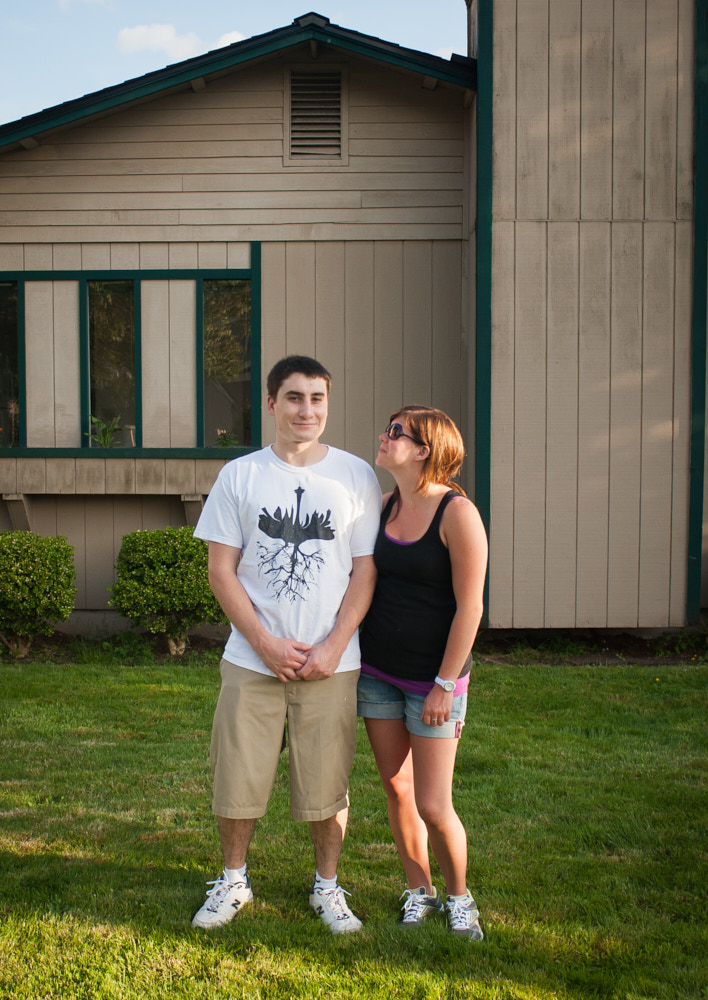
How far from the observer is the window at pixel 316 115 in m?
7.34

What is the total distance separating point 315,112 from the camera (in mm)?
7352

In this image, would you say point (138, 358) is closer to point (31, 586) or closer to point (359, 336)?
point (359, 336)

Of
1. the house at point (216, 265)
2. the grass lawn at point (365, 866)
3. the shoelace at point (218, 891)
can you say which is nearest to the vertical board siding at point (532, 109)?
the house at point (216, 265)

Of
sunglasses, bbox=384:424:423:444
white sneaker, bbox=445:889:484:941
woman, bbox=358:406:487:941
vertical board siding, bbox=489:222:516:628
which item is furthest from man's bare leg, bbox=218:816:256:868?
vertical board siding, bbox=489:222:516:628

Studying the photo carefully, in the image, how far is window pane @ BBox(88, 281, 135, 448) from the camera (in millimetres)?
7512

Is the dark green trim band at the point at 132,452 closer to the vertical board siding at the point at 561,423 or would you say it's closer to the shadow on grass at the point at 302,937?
the vertical board siding at the point at 561,423

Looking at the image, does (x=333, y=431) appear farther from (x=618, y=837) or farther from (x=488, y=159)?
(x=618, y=837)

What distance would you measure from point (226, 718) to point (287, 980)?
0.80 meters

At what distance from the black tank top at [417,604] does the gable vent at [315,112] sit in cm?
561

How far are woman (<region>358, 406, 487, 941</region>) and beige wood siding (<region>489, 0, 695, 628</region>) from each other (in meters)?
3.91

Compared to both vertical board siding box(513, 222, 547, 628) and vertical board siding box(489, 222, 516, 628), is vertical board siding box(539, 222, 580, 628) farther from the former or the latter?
vertical board siding box(489, 222, 516, 628)

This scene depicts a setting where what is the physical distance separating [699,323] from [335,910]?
5.42 meters

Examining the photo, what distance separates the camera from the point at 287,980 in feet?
8.30

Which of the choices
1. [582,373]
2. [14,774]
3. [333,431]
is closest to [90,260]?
[333,431]
